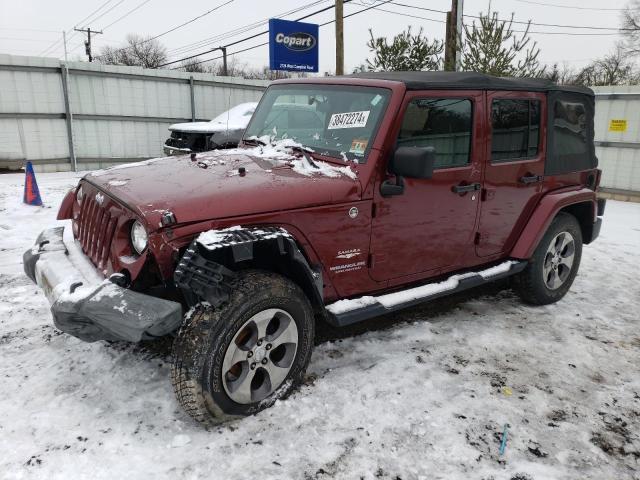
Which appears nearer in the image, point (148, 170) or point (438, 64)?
point (148, 170)

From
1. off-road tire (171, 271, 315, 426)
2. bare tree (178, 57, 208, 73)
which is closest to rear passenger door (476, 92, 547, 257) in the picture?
off-road tire (171, 271, 315, 426)

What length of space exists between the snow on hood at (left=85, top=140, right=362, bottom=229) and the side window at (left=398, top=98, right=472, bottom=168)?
0.52 meters

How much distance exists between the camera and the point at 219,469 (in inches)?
92.0

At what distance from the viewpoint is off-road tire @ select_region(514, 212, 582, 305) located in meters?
4.27

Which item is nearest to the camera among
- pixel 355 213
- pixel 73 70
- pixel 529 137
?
pixel 355 213

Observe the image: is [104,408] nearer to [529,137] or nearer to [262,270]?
[262,270]

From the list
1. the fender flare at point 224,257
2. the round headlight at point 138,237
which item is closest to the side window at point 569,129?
Result: the fender flare at point 224,257

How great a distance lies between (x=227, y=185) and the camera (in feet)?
9.02

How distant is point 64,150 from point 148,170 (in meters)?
10.4

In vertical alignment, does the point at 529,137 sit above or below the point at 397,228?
above

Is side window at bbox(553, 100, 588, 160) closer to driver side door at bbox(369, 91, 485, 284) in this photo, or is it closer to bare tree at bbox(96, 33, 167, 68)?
driver side door at bbox(369, 91, 485, 284)

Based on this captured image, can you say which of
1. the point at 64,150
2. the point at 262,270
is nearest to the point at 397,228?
the point at 262,270

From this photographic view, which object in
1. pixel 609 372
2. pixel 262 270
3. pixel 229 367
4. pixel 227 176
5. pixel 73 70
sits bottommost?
pixel 609 372

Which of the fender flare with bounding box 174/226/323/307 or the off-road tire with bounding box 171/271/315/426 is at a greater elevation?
the fender flare with bounding box 174/226/323/307
